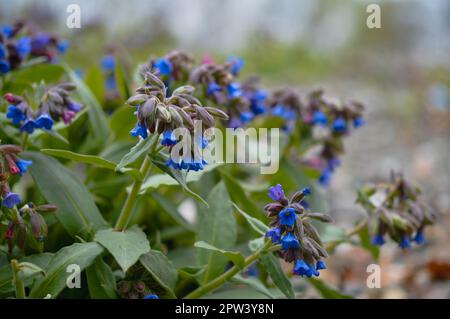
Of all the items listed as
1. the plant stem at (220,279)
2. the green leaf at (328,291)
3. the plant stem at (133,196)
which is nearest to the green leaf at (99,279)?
the plant stem at (133,196)

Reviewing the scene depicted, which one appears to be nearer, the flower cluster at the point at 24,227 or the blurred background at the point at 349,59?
the flower cluster at the point at 24,227

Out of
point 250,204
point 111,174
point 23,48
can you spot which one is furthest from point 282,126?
point 23,48

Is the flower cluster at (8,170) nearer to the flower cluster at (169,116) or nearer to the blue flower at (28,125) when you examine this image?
the blue flower at (28,125)

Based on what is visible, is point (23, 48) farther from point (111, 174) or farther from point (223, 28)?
point (223, 28)

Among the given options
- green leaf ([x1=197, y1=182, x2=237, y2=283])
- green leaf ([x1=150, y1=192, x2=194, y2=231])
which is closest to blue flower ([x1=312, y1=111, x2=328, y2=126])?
green leaf ([x1=197, y1=182, x2=237, y2=283])

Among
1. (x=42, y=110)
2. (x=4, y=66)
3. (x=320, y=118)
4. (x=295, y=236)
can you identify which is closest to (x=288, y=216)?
(x=295, y=236)
